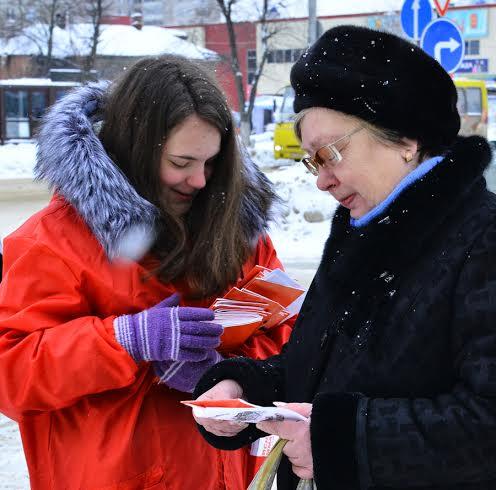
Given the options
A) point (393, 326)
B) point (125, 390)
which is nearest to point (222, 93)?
point (125, 390)

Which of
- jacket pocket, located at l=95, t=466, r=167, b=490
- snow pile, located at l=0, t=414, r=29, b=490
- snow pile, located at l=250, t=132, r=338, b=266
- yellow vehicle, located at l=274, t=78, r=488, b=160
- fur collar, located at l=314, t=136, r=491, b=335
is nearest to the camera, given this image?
fur collar, located at l=314, t=136, r=491, b=335

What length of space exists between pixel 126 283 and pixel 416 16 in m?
6.72

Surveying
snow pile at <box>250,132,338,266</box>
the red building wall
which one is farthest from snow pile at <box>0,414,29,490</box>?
the red building wall

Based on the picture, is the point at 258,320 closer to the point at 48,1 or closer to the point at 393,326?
the point at 393,326

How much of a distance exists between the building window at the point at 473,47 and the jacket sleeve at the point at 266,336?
52.8 meters

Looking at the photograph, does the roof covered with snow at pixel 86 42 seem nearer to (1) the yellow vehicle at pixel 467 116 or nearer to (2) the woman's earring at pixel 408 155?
(1) the yellow vehicle at pixel 467 116

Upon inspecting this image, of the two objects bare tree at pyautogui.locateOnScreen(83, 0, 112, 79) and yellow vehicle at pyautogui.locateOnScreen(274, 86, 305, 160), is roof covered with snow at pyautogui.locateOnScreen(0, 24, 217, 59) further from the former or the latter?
yellow vehicle at pyautogui.locateOnScreen(274, 86, 305, 160)

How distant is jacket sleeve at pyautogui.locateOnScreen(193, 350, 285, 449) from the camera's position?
193cm

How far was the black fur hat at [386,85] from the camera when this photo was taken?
5.31 feet

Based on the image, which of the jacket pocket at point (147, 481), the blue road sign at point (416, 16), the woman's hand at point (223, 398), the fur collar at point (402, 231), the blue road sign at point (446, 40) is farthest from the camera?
the blue road sign at point (416, 16)

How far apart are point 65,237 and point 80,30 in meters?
36.9

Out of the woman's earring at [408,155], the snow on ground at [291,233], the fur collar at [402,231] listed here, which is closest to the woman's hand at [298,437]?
the fur collar at [402,231]

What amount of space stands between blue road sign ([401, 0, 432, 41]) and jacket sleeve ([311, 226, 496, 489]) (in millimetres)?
7007

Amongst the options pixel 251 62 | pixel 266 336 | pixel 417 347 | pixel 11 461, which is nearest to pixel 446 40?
pixel 11 461
